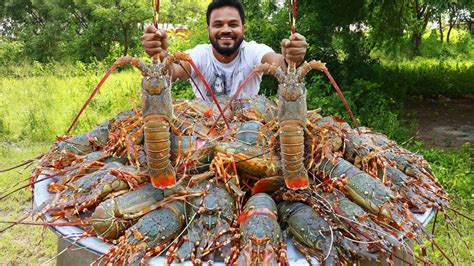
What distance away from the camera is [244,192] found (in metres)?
1.85

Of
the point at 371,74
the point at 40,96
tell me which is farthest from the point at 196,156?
the point at 40,96

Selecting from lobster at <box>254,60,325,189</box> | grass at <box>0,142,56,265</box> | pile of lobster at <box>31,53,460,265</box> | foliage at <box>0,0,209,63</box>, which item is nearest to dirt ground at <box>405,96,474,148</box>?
grass at <box>0,142,56,265</box>

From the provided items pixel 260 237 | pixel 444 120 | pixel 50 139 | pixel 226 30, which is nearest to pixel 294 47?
pixel 260 237

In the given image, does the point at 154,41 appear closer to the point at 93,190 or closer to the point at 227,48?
the point at 93,190

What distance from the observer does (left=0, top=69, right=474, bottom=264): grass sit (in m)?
4.47

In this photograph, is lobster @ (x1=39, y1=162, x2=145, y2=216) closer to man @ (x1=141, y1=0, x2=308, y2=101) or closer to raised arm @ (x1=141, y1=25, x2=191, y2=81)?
raised arm @ (x1=141, y1=25, x2=191, y2=81)

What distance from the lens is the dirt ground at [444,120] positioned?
7.54 m

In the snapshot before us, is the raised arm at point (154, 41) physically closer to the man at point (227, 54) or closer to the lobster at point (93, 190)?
the lobster at point (93, 190)

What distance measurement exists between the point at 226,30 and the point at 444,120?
6752mm

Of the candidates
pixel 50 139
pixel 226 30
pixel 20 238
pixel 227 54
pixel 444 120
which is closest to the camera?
pixel 226 30

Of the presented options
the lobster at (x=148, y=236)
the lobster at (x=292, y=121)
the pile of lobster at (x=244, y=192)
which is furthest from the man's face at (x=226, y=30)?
the lobster at (x=148, y=236)

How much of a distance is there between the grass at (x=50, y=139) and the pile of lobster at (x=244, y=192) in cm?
51

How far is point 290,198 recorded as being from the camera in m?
1.81

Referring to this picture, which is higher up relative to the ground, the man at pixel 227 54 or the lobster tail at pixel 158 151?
the man at pixel 227 54
